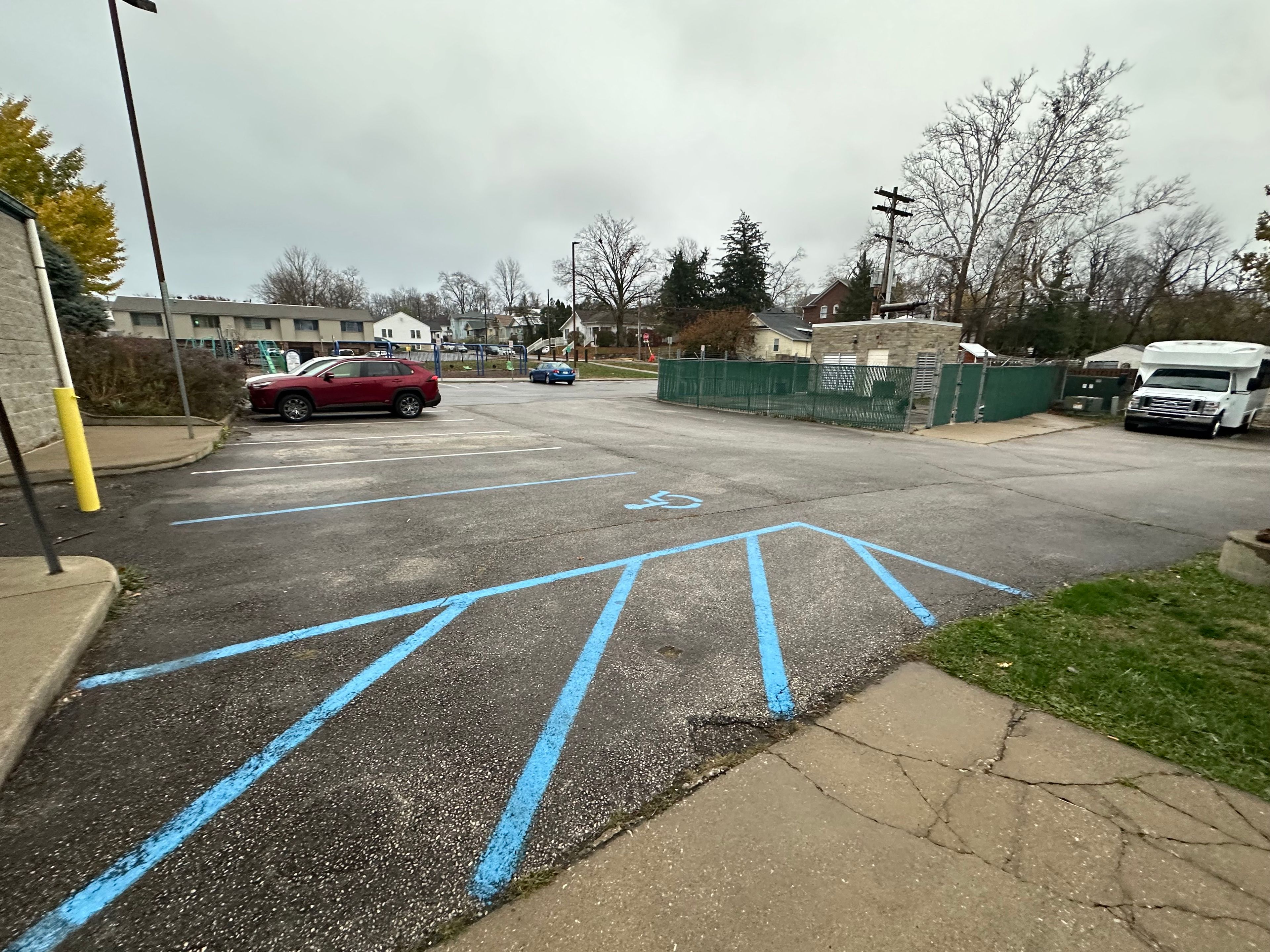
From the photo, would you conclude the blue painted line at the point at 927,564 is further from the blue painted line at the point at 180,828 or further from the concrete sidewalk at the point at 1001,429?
the concrete sidewalk at the point at 1001,429

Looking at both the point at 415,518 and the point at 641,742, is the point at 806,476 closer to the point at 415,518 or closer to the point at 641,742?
the point at 415,518

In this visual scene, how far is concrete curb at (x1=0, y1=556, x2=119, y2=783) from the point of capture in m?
2.60

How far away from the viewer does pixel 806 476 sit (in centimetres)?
927

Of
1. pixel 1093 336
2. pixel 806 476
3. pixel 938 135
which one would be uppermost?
pixel 938 135

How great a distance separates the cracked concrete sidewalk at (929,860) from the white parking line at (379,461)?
8737mm

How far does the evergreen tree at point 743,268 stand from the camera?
206 ft

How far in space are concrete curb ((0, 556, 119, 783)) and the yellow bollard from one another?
1.82 meters

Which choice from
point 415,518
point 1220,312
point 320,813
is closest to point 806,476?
point 415,518

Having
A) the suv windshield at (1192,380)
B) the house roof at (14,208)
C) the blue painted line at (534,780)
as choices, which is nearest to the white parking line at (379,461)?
the house roof at (14,208)

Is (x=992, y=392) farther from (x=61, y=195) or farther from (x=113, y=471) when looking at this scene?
(x=61, y=195)

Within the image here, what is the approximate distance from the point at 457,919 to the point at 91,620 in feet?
11.4

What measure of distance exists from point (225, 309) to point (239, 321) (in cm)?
207

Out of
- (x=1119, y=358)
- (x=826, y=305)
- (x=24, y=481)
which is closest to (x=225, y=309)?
(x=826, y=305)

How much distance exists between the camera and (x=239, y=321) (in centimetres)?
6412
